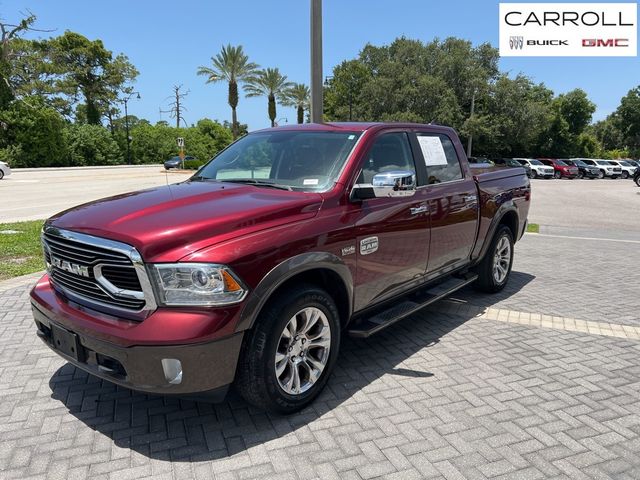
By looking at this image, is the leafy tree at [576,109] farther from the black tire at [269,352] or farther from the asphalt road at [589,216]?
the black tire at [269,352]

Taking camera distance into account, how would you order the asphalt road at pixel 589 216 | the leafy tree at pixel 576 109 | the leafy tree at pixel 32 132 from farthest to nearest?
the leafy tree at pixel 576 109
the leafy tree at pixel 32 132
the asphalt road at pixel 589 216

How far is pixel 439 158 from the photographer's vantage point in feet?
15.2

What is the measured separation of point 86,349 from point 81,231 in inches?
27.1

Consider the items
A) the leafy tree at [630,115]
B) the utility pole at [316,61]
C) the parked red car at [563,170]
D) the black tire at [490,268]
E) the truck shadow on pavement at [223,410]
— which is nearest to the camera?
the truck shadow on pavement at [223,410]

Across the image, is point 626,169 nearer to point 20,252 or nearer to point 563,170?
point 563,170

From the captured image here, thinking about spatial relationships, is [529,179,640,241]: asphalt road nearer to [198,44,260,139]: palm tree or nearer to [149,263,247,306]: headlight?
[149,263,247,306]: headlight

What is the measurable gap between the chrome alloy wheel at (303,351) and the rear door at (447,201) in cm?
152

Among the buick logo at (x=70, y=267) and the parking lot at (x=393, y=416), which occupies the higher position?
the buick logo at (x=70, y=267)

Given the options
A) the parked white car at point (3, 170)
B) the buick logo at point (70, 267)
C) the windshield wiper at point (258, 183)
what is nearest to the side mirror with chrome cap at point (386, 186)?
the windshield wiper at point (258, 183)

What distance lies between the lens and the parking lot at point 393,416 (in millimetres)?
2688

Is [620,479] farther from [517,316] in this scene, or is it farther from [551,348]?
[517,316]

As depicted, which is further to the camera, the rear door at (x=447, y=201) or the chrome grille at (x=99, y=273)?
the rear door at (x=447, y=201)

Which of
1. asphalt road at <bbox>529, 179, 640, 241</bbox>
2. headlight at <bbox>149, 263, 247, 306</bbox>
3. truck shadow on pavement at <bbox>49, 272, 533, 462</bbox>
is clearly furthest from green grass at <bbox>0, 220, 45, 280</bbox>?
asphalt road at <bbox>529, 179, 640, 241</bbox>

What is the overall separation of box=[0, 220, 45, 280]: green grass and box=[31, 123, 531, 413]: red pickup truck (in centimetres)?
396
